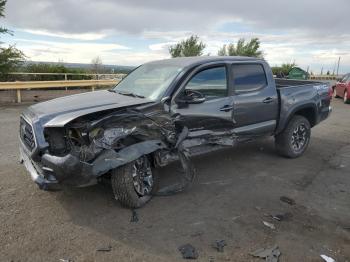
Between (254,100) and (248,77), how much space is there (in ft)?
1.35

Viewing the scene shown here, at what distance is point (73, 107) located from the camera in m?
4.71

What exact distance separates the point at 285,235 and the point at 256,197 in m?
1.07

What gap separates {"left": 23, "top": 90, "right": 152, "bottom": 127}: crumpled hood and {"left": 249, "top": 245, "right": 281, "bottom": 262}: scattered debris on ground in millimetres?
2210

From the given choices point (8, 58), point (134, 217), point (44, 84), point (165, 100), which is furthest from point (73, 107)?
point (8, 58)

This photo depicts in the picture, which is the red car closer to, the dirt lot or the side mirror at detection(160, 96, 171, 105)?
the dirt lot

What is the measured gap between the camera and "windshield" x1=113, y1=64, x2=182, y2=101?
5.33m

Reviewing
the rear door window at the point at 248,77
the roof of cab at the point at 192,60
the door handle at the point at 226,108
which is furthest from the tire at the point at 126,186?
the rear door window at the point at 248,77

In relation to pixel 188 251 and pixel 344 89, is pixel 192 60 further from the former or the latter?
pixel 344 89

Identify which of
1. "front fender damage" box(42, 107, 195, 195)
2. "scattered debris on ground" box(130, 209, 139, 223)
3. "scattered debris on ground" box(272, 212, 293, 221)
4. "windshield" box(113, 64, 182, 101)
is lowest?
"scattered debris on ground" box(272, 212, 293, 221)

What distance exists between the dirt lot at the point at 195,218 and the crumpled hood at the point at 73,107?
1.12m

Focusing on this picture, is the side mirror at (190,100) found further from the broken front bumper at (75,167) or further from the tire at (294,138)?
the tire at (294,138)

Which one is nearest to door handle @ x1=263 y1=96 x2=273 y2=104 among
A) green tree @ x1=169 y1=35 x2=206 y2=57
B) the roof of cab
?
the roof of cab

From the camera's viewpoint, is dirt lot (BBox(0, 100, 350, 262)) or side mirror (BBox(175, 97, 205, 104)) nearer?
dirt lot (BBox(0, 100, 350, 262))

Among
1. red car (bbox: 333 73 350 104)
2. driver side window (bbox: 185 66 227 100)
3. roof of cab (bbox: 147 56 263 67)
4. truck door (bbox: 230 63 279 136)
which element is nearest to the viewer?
driver side window (bbox: 185 66 227 100)
